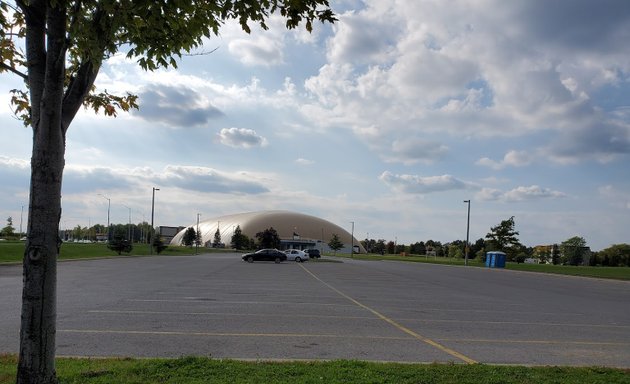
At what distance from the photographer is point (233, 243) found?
128875 millimetres

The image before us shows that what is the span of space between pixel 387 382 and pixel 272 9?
4.04m

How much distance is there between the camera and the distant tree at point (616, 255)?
111 m

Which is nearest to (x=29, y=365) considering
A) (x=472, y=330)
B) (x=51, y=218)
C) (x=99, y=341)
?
(x=51, y=218)

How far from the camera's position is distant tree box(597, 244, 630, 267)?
11075 cm

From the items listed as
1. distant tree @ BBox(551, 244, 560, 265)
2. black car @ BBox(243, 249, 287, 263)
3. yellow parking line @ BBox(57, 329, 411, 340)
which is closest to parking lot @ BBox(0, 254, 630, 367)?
yellow parking line @ BBox(57, 329, 411, 340)

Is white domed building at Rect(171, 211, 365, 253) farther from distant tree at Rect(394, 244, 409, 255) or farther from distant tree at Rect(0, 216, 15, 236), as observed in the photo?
distant tree at Rect(0, 216, 15, 236)

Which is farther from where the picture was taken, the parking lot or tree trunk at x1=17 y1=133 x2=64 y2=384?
the parking lot

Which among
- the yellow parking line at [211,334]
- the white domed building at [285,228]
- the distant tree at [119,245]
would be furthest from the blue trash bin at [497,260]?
the white domed building at [285,228]

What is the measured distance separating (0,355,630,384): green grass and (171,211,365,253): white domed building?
479ft

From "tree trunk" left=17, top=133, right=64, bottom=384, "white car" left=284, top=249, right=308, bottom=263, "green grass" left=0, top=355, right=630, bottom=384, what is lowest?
"white car" left=284, top=249, right=308, bottom=263

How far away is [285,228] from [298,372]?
159595mm

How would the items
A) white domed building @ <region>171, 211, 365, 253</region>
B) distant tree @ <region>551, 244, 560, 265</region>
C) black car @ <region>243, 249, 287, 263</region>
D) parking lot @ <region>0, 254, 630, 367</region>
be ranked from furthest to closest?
white domed building @ <region>171, 211, 365, 253</region>
distant tree @ <region>551, 244, 560, 265</region>
black car @ <region>243, 249, 287, 263</region>
parking lot @ <region>0, 254, 630, 367</region>

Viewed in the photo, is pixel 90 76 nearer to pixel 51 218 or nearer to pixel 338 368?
pixel 51 218

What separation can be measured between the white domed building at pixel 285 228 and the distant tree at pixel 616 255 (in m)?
66.0
